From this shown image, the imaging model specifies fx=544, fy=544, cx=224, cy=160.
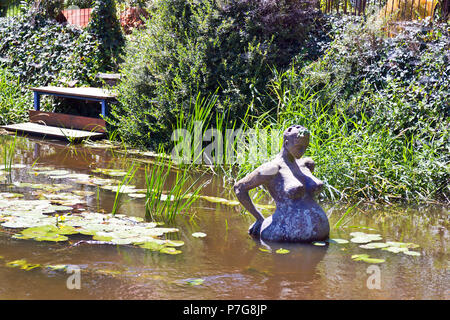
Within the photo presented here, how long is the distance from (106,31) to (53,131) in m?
3.43

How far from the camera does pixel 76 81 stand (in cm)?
1203

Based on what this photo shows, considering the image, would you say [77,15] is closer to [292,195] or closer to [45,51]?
[45,51]

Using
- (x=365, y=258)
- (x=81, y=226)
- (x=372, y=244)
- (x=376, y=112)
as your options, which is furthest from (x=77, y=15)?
(x=365, y=258)

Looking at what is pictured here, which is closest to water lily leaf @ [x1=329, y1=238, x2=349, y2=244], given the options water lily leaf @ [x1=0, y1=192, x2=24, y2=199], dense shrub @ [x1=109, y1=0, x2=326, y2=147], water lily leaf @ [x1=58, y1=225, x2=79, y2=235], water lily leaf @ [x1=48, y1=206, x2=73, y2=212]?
water lily leaf @ [x1=58, y1=225, x2=79, y2=235]

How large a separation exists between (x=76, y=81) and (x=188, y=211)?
7298 mm

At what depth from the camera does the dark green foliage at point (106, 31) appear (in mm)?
12344

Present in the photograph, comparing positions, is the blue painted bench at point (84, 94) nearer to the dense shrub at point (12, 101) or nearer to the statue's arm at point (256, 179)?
the dense shrub at point (12, 101)

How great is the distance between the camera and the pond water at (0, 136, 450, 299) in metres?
3.60

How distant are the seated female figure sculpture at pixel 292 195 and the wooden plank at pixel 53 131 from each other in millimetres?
5520

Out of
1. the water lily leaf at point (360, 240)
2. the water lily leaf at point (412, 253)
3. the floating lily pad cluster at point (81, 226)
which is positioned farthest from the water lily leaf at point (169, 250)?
the water lily leaf at point (412, 253)

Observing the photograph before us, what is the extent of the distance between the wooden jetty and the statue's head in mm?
5603

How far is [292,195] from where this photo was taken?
466cm

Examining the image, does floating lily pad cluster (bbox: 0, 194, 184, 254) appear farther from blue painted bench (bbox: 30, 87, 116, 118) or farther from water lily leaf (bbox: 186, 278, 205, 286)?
blue painted bench (bbox: 30, 87, 116, 118)
